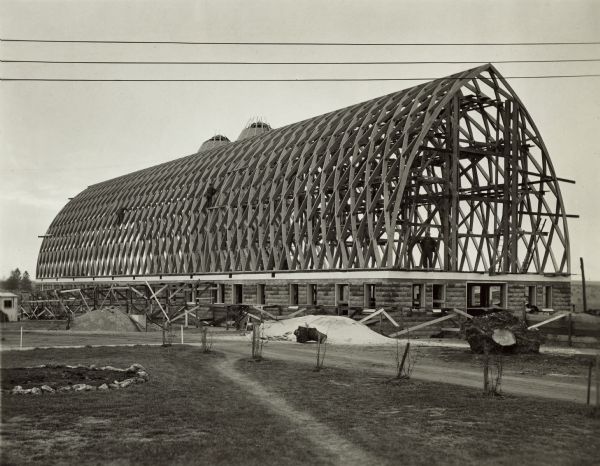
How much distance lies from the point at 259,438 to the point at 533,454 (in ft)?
14.7

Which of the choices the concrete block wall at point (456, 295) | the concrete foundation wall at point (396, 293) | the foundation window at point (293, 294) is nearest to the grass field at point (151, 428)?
the concrete foundation wall at point (396, 293)

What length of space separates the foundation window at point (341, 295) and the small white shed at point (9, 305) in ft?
106

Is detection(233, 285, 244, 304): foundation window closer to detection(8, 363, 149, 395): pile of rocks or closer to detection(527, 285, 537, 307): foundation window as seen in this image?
detection(527, 285, 537, 307): foundation window

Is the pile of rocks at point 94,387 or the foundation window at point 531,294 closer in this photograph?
the pile of rocks at point 94,387

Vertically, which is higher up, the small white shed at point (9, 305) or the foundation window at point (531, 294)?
the foundation window at point (531, 294)

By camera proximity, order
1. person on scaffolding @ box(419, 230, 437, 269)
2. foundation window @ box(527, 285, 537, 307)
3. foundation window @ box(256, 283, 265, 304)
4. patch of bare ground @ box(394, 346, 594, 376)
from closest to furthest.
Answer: patch of bare ground @ box(394, 346, 594, 376) → foundation window @ box(527, 285, 537, 307) → person on scaffolding @ box(419, 230, 437, 269) → foundation window @ box(256, 283, 265, 304)

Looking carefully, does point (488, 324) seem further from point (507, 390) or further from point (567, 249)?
point (567, 249)

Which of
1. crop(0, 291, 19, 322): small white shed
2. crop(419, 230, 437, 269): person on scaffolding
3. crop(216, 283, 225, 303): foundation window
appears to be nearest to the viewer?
crop(419, 230, 437, 269): person on scaffolding

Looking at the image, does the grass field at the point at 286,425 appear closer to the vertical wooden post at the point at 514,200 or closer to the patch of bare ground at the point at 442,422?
the patch of bare ground at the point at 442,422

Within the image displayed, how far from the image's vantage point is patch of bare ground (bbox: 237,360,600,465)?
1031 centimetres

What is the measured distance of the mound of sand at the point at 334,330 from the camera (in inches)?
1294

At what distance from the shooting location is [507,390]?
55.1 ft

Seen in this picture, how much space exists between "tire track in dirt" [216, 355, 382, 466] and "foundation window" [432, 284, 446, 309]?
2513 cm

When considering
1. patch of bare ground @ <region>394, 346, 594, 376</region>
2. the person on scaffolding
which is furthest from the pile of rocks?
the person on scaffolding
